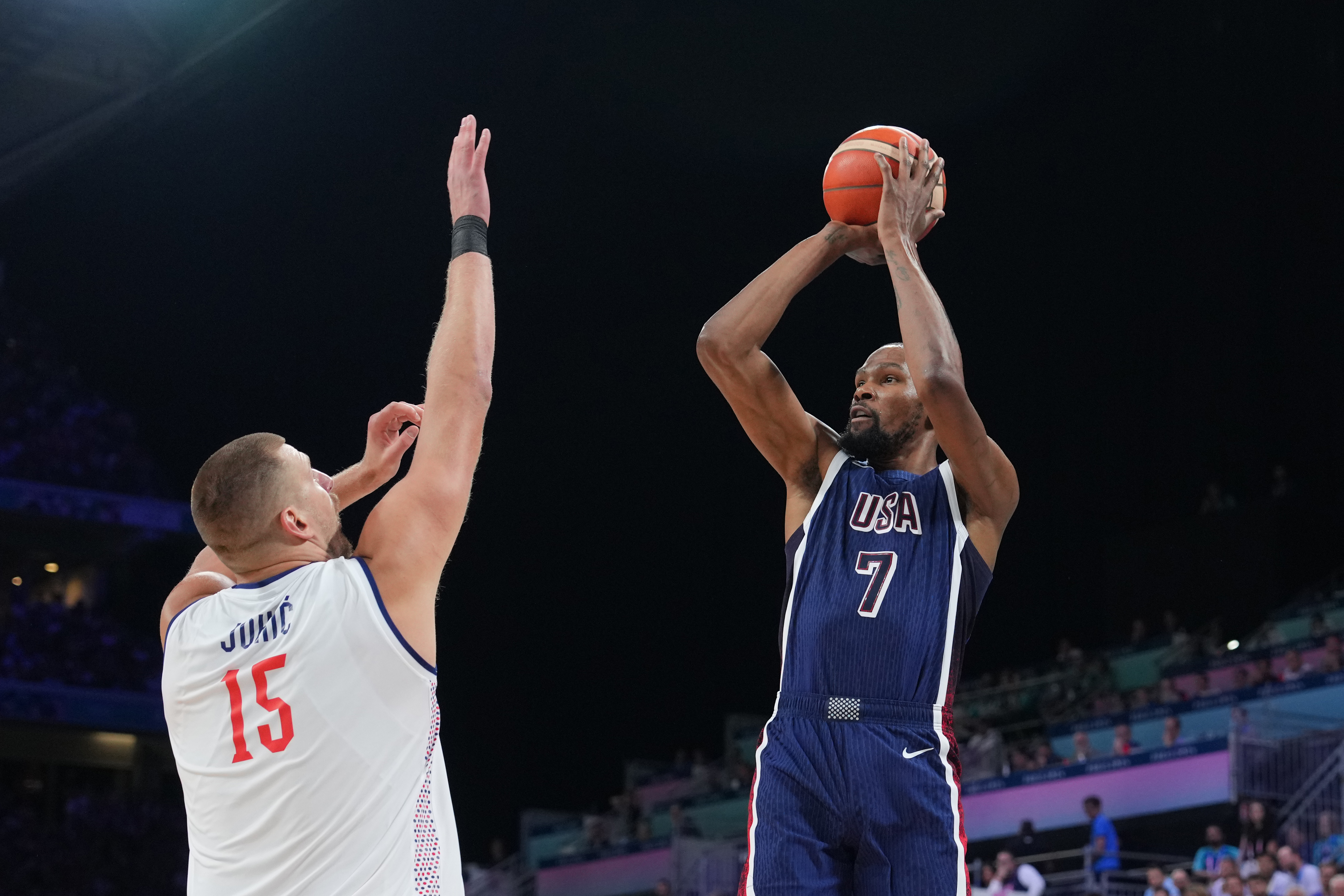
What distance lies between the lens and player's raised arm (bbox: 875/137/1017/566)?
4.01 m

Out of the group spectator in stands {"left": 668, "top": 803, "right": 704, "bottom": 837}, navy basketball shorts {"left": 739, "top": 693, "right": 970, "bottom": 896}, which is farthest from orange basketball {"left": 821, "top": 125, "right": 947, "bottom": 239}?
spectator in stands {"left": 668, "top": 803, "right": 704, "bottom": 837}

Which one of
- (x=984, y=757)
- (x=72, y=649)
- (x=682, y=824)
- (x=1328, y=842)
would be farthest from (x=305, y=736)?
(x=72, y=649)

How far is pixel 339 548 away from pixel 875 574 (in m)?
1.67

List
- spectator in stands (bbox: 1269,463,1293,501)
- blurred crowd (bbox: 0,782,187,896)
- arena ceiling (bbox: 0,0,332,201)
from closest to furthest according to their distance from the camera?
1. arena ceiling (bbox: 0,0,332,201)
2. blurred crowd (bbox: 0,782,187,896)
3. spectator in stands (bbox: 1269,463,1293,501)

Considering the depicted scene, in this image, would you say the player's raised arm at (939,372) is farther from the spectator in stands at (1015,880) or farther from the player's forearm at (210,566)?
the spectator in stands at (1015,880)

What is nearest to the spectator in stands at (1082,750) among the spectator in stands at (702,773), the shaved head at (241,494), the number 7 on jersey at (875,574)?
the spectator in stands at (702,773)

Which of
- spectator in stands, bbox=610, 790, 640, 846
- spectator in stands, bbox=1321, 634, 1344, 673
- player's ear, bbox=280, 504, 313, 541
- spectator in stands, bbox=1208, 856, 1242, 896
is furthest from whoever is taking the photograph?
spectator in stands, bbox=610, 790, 640, 846

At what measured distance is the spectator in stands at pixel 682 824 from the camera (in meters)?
19.9

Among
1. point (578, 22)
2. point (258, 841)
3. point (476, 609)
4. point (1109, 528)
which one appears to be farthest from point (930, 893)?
point (1109, 528)

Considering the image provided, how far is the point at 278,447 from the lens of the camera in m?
2.73

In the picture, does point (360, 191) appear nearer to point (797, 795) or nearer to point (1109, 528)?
point (1109, 528)

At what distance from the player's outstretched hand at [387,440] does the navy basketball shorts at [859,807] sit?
4.17 feet

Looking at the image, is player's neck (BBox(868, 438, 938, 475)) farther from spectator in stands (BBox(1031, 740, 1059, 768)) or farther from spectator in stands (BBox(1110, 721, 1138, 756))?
spectator in stands (BBox(1031, 740, 1059, 768))

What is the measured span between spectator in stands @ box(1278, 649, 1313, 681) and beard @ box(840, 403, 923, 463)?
533 inches
